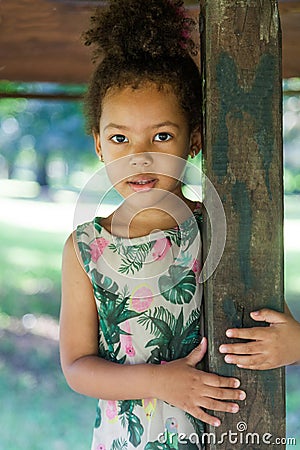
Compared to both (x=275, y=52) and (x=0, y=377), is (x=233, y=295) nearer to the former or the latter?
(x=275, y=52)

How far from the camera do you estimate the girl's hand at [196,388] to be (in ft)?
4.35

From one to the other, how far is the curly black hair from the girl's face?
3 cm

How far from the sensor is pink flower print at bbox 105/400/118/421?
1.60 m

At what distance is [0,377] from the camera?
5.12m

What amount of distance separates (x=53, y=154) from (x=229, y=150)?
25.5 ft

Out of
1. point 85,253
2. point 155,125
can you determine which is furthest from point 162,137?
point 85,253

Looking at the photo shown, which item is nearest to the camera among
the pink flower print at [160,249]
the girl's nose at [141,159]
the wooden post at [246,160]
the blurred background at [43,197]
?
the wooden post at [246,160]

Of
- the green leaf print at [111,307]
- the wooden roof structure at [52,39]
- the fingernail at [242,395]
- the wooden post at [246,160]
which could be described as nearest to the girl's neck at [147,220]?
the green leaf print at [111,307]

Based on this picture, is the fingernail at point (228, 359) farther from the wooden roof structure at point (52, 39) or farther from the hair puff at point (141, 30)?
the wooden roof structure at point (52, 39)

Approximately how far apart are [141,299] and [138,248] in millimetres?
102

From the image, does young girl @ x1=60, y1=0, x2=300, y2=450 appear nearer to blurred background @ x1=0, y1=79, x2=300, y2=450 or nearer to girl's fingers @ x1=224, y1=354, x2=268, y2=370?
girl's fingers @ x1=224, y1=354, x2=268, y2=370

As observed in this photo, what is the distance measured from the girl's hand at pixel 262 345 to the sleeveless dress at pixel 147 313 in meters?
0.26

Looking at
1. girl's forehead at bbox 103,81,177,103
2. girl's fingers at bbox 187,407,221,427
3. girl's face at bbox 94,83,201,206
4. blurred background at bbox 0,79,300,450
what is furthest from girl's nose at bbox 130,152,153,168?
blurred background at bbox 0,79,300,450

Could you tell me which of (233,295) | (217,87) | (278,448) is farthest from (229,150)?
(278,448)
